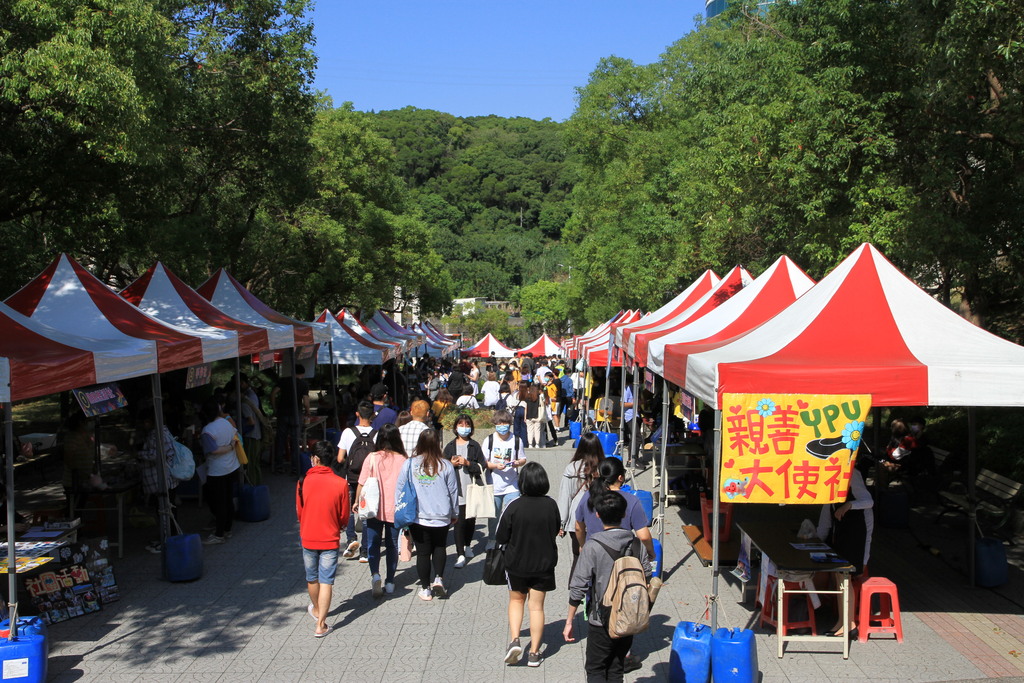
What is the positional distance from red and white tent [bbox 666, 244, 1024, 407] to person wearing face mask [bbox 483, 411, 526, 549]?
1749 millimetres

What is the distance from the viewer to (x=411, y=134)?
133 metres

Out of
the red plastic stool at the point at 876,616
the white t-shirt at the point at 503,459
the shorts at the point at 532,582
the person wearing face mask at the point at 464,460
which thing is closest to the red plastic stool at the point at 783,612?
the red plastic stool at the point at 876,616

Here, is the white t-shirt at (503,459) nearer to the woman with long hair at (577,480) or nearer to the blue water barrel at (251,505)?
the woman with long hair at (577,480)

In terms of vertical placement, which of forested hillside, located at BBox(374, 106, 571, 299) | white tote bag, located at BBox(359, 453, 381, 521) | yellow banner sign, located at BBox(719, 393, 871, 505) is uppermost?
forested hillside, located at BBox(374, 106, 571, 299)

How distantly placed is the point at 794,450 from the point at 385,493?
3.49 metres

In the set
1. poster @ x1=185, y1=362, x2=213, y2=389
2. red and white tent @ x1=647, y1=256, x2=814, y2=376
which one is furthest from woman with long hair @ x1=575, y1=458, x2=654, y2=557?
poster @ x1=185, y1=362, x2=213, y2=389

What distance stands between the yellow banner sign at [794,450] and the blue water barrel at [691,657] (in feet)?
3.21

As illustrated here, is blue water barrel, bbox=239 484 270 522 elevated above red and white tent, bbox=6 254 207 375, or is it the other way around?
red and white tent, bbox=6 254 207 375

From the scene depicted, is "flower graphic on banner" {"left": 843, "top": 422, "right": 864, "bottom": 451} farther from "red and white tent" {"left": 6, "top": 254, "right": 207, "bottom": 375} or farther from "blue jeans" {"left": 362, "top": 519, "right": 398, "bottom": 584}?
"red and white tent" {"left": 6, "top": 254, "right": 207, "bottom": 375}

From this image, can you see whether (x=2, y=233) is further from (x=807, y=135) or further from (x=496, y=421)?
(x=807, y=135)

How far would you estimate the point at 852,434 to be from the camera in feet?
20.5

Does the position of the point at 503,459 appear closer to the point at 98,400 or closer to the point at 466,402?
the point at 98,400

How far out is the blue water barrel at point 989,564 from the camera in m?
8.32

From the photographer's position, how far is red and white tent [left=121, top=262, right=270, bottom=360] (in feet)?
37.4
